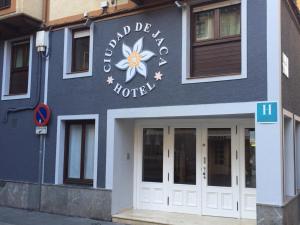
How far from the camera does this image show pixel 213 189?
952 cm

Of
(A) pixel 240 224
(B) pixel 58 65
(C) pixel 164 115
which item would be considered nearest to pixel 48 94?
(B) pixel 58 65

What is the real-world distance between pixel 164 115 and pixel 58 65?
369 cm

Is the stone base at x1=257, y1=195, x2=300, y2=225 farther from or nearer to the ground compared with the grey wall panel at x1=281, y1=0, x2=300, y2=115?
nearer to the ground

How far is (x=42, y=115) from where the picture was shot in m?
10.9

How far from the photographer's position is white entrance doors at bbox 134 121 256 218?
9281 millimetres

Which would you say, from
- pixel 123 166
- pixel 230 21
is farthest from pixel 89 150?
pixel 230 21

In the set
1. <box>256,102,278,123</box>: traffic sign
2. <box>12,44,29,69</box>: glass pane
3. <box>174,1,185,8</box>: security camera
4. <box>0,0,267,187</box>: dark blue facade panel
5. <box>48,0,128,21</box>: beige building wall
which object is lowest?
<box>256,102,278,123</box>: traffic sign

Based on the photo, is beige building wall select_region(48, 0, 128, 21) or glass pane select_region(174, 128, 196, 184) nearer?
glass pane select_region(174, 128, 196, 184)

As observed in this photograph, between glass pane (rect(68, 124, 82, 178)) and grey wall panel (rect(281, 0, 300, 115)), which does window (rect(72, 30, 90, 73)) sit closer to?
glass pane (rect(68, 124, 82, 178))

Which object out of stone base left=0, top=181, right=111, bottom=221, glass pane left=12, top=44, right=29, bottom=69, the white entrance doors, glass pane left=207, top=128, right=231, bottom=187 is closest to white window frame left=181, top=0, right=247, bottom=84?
the white entrance doors

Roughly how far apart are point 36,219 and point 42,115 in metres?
2.74

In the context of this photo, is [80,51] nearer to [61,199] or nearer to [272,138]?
[61,199]

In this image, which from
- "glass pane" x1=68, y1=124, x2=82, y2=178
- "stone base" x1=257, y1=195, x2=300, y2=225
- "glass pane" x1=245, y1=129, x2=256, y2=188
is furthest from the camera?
"glass pane" x1=68, y1=124, x2=82, y2=178

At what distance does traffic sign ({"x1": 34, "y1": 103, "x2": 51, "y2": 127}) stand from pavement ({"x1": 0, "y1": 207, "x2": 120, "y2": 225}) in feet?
7.85
